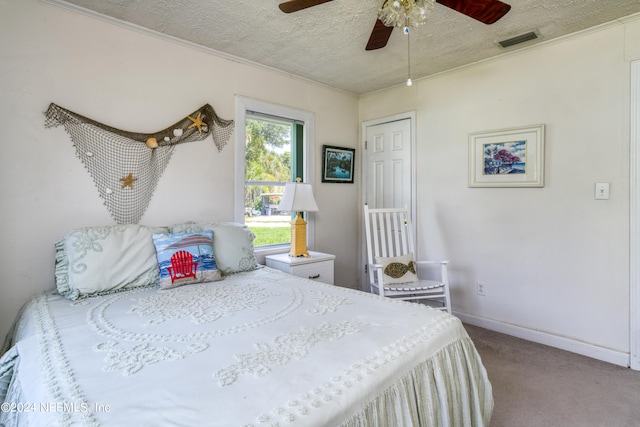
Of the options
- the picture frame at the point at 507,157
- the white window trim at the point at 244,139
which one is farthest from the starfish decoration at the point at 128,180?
the picture frame at the point at 507,157

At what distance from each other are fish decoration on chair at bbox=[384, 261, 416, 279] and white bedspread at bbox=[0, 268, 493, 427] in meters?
1.21

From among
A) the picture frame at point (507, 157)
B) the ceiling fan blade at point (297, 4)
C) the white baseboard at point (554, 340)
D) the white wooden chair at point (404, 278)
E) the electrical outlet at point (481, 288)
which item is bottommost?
the white baseboard at point (554, 340)

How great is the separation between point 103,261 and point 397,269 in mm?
2175

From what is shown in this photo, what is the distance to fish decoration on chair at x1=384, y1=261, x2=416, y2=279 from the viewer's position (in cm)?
288

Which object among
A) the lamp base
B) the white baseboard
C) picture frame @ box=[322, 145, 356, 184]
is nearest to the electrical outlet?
the white baseboard

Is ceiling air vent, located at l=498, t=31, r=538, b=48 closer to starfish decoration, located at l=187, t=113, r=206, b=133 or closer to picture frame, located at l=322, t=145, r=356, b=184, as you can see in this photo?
picture frame, located at l=322, t=145, r=356, b=184

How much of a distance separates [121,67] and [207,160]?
85 centimetres

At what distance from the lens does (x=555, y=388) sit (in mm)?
2057

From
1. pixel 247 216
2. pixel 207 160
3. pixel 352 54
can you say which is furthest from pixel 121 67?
pixel 352 54

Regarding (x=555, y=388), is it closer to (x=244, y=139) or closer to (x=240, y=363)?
(x=240, y=363)

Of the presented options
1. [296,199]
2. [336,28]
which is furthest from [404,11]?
[296,199]

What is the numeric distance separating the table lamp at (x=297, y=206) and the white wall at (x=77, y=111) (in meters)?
0.49

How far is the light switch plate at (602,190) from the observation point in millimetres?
2361

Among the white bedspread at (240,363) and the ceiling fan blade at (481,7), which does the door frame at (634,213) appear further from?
the white bedspread at (240,363)
